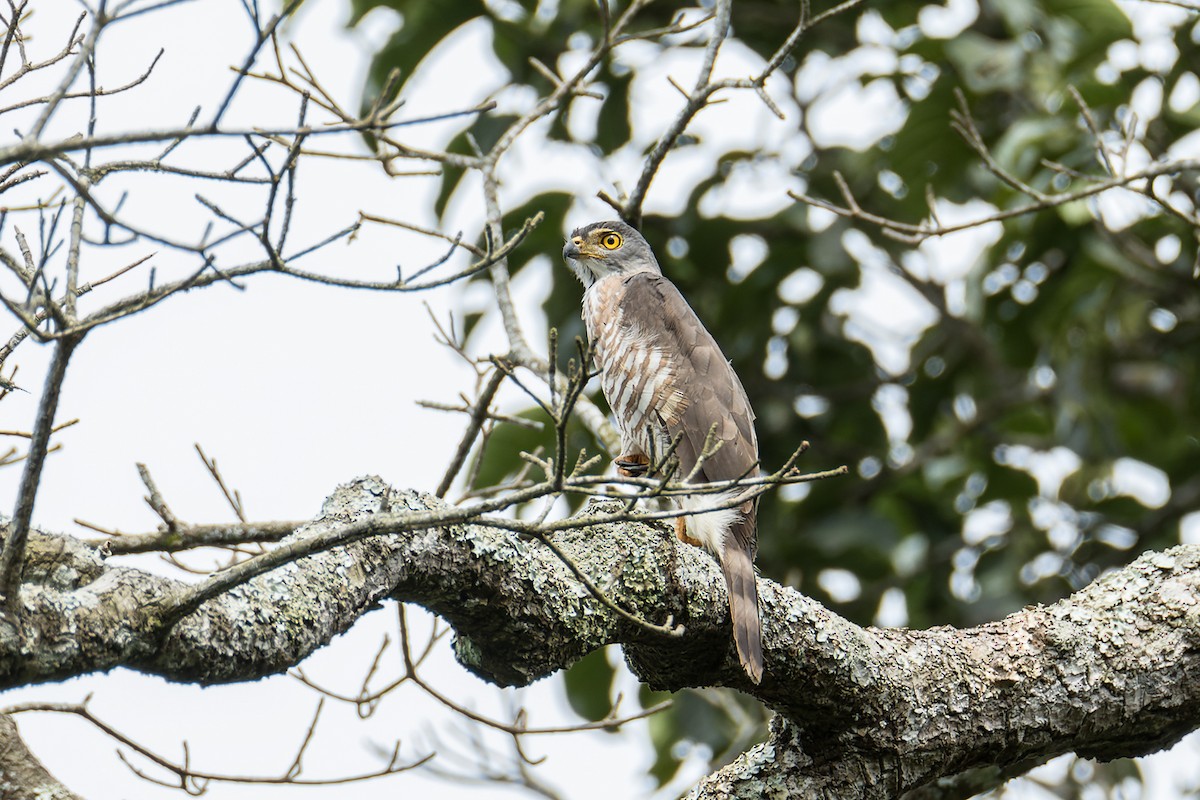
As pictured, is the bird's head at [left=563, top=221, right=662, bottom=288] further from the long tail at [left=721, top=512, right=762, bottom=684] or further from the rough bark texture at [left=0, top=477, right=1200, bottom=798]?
the rough bark texture at [left=0, top=477, right=1200, bottom=798]

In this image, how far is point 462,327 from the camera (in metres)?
5.75

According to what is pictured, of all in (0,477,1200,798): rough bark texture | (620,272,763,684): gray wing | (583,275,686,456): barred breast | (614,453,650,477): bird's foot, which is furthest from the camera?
(583,275,686,456): barred breast

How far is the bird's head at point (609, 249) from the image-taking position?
5.57 metres

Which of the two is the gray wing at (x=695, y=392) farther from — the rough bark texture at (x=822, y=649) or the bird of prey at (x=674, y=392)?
the rough bark texture at (x=822, y=649)

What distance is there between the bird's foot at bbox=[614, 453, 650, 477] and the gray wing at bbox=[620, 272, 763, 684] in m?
0.16

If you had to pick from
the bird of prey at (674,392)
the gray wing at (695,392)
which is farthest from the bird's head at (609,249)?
the gray wing at (695,392)

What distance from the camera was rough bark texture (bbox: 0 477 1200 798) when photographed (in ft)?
8.26

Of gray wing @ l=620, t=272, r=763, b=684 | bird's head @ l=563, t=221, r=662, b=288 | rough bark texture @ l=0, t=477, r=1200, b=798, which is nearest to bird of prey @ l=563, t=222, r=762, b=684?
gray wing @ l=620, t=272, r=763, b=684

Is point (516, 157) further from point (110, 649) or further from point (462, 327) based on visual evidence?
point (110, 649)

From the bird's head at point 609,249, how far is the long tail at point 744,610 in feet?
8.06

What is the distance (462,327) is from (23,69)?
287 centimetres

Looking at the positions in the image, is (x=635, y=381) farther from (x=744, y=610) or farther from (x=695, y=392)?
(x=744, y=610)

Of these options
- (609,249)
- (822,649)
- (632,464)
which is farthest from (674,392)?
(822,649)

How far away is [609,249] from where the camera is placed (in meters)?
5.58
